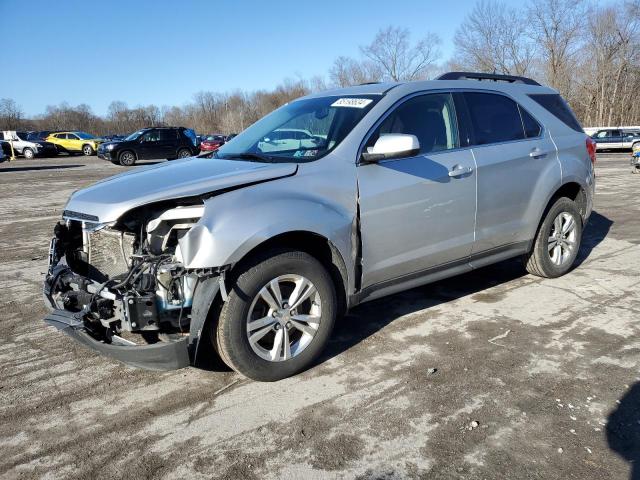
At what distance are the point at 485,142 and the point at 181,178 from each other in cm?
259

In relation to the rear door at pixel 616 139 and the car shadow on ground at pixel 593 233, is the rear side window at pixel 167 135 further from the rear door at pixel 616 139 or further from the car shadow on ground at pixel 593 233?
the rear door at pixel 616 139

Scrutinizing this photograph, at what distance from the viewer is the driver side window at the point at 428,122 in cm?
394

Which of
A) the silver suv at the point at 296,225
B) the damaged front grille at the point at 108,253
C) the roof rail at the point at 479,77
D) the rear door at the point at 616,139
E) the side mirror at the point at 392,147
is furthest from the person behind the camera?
the rear door at the point at 616,139

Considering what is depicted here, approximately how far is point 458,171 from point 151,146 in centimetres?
2477

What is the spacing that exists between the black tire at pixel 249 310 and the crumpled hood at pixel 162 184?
512mm

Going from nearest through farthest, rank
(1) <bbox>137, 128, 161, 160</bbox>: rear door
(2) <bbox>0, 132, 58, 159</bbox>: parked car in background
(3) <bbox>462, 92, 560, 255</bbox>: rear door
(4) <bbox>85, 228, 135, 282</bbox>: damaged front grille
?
(4) <bbox>85, 228, 135, 282</bbox>: damaged front grille
(3) <bbox>462, 92, 560, 255</bbox>: rear door
(1) <bbox>137, 128, 161, 160</bbox>: rear door
(2) <bbox>0, 132, 58, 159</bbox>: parked car in background

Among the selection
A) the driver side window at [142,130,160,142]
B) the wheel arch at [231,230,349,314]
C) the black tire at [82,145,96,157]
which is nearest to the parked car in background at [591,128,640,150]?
the driver side window at [142,130,160,142]

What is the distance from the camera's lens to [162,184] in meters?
3.20

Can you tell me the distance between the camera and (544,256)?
17.0 ft

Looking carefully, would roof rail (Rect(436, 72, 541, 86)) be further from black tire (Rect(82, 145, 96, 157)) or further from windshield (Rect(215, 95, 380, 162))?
black tire (Rect(82, 145, 96, 157))

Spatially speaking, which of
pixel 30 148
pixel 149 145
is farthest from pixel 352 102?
pixel 30 148

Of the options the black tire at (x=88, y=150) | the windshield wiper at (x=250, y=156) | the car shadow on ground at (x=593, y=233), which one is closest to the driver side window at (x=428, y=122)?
the windshield wiper at (x=250, y=156)

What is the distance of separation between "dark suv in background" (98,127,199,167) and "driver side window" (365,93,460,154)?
24.0 m

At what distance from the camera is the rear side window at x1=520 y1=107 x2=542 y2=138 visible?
16.0 feet
